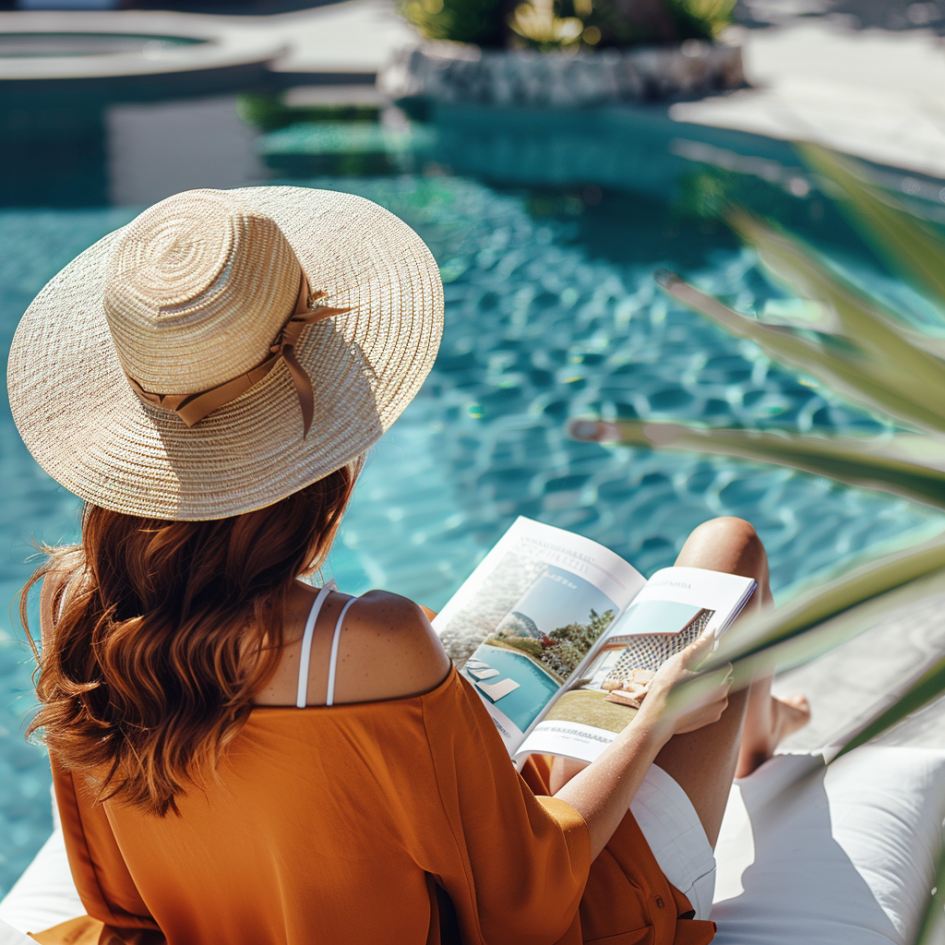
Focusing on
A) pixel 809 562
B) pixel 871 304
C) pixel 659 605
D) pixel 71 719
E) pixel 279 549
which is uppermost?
pixel 871 304

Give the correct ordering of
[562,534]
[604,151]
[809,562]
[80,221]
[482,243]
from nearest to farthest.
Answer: [562,534] < [809,562] < [482,243] < [80,221] < [604,151]

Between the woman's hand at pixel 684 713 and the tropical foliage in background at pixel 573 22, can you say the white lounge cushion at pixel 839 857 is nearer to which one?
the woman's hand at pixel 684 713

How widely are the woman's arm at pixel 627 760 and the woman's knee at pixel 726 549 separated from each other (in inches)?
11.2

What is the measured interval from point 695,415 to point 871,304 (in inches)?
127

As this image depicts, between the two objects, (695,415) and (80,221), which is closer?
(695,415)

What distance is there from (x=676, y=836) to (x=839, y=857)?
0.31 metres

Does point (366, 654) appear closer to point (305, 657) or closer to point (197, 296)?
point (305, 657)

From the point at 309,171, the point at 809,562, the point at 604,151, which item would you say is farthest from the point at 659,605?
the point at 604,151

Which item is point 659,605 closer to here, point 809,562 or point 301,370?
point 301,370

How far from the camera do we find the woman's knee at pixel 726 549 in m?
1.83

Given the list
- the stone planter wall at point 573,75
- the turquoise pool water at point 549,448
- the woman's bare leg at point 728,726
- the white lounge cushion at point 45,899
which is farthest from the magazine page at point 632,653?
the stone planter wall at point 573,75

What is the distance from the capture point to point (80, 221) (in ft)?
19.8

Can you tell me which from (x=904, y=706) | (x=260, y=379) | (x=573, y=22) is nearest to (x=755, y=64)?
(x=573, y=22)

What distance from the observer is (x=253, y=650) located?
1.09m
